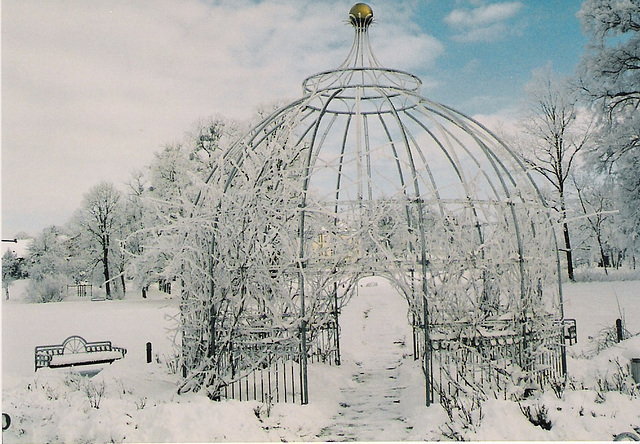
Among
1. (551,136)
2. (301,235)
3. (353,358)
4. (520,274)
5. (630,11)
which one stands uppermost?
(630,11)

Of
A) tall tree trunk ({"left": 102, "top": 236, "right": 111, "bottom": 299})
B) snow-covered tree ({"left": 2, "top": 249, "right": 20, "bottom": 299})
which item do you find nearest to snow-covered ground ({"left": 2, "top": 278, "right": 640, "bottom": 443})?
snow-covered tree ({"left": 2, "top": 249, "right": 20, "bottom": 299})

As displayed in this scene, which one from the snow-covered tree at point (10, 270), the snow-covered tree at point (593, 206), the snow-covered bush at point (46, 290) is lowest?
the snow-covered bush at point (46, 290)

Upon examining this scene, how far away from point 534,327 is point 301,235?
3403 millimetres

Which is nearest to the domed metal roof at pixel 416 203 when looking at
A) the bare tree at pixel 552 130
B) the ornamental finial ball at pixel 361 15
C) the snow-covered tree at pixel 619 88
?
the ornamental finial ball at pixel 361 15

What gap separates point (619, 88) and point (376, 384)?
12.4 m

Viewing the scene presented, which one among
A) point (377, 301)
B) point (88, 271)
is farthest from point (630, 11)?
point (88, 271)

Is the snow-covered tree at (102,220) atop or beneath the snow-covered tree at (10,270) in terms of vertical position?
atop

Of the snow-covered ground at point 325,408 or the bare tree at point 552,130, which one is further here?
the bare tree at point 552,130

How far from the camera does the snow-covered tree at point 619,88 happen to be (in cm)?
1524

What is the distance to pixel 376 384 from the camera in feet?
29.3

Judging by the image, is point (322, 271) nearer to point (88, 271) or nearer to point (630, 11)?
point (630, 11)

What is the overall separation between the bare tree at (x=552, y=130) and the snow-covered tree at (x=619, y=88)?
242 inches

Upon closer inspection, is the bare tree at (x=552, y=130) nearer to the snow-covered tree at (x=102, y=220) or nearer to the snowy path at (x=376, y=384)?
the snowy path at (x=376, y=384)

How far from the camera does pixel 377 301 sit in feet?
82.5
